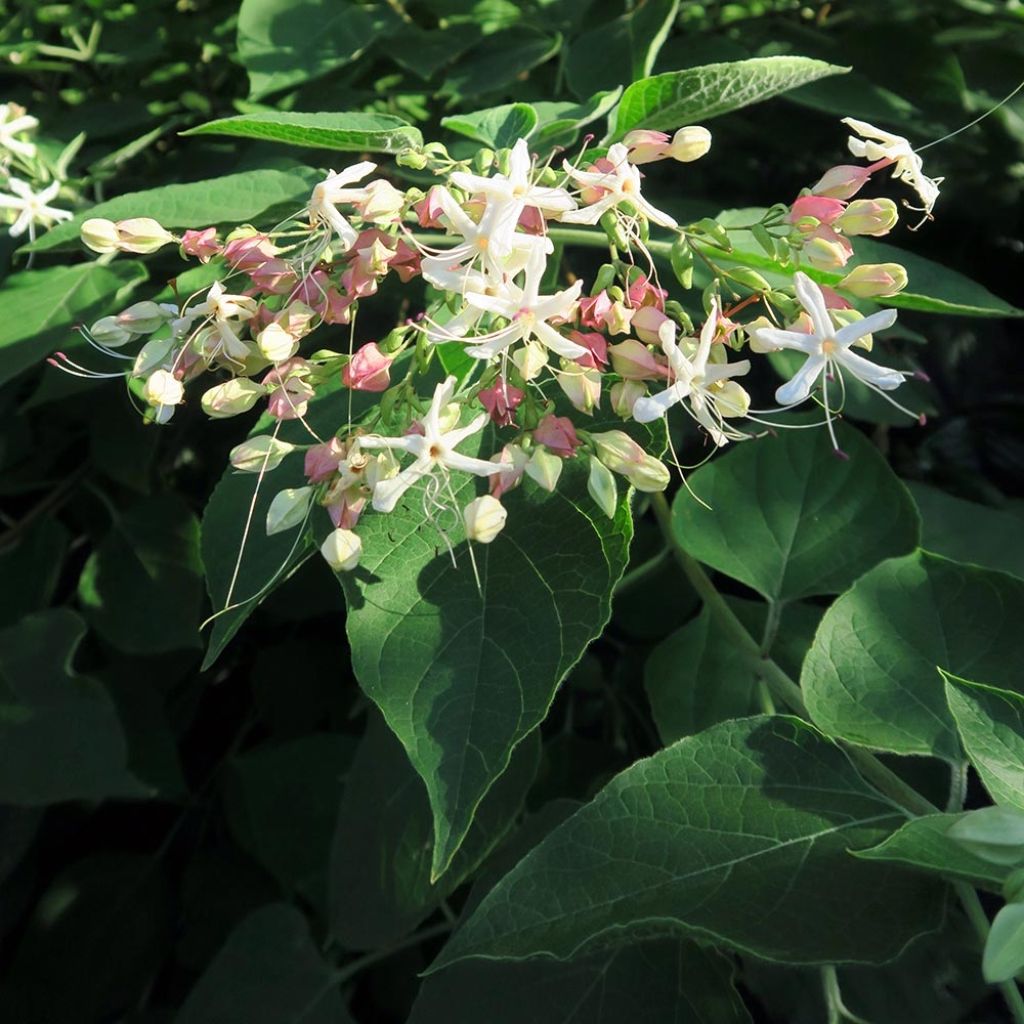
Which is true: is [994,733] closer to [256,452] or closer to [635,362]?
[635,362]

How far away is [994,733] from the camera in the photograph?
2.06 ft

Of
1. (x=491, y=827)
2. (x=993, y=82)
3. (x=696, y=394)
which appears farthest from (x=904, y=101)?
(x=491, y=827)

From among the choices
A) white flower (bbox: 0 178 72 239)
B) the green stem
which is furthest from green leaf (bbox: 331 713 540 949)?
white flower (bbox: 0 178 72 239)

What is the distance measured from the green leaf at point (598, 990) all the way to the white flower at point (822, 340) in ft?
1.34

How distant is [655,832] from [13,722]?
26.2 inches

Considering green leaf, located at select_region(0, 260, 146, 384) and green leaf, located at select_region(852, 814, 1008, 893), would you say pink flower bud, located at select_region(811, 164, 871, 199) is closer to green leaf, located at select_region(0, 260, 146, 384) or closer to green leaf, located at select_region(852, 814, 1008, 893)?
green leaf, located at select_region(852, 814, 1008, 893)

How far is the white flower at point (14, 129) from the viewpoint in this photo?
1.00 m

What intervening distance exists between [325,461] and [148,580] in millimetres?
594

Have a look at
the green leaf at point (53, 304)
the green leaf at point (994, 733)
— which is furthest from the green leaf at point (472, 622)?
the green leaf at point (53, 304)

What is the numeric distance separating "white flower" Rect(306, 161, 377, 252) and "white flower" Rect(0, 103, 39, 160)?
0.55 m

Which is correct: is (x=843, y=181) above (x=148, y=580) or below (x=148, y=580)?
above

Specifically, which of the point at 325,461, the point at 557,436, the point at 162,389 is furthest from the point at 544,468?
the point at 162,389

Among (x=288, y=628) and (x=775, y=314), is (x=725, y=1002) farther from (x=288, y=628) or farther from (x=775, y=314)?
(x=288, y=628)

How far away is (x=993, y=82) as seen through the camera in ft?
4.09
